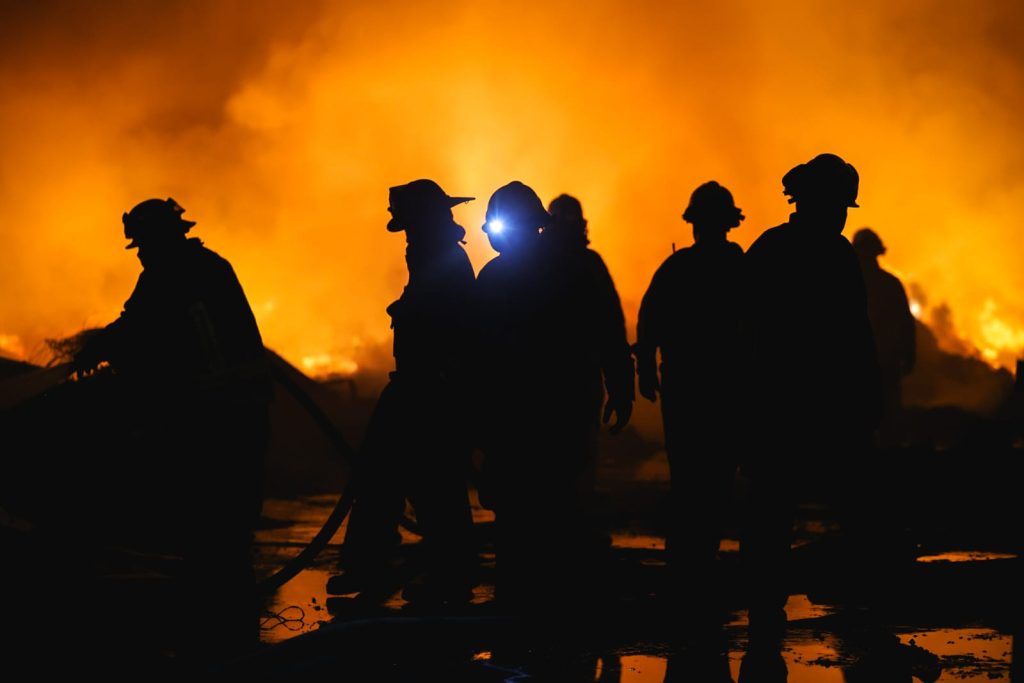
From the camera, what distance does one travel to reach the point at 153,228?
7.31m

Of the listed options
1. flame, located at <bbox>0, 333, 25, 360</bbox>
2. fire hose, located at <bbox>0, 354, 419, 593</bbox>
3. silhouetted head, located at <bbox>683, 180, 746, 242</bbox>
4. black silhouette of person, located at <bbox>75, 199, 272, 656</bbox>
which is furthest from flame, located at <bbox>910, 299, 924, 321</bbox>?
black silhouette of person, located at <bbox>75, 199, 272, 656</bbox>

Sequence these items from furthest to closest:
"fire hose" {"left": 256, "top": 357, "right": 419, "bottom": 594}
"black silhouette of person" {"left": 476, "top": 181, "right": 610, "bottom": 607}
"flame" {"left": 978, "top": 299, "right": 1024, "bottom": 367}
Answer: "flame" {"left": 978, "top": 299, "right": 1024, "bottom": 367} → "black silhouette of person" {"left": 476, "top": 181, "right": 610, "bottom": 607} → "fire hose" {"left": 256, "top": 357, "right": 419, "bottom": 594}

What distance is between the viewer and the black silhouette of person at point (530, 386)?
7762 millimetres

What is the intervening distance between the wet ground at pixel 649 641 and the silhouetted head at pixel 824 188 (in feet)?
6.31

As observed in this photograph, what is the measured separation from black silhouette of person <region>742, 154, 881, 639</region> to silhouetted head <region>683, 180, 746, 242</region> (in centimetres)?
135

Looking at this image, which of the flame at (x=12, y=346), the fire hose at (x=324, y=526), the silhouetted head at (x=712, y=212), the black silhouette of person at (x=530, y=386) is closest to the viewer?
the fire hose at (x=324, y=526)

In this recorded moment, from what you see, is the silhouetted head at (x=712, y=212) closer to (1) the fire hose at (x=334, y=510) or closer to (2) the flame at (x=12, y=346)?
(1) the fire hose at (x=334, y=510)

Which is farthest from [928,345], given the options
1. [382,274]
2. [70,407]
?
[70,407]

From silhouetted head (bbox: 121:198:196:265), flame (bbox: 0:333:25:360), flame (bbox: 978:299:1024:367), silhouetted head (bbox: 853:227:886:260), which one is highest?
flame (bbox: 978:299:1024:367)

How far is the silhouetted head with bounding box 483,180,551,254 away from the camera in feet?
25.5

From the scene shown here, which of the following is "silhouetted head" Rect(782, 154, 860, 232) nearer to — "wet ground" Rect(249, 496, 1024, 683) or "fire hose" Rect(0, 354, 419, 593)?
"wet ground" Rect(249, 496, 1024, 683)

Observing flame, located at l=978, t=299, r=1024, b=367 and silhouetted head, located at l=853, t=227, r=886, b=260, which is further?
flame, located at l=978, t=299, r=1024, b=367

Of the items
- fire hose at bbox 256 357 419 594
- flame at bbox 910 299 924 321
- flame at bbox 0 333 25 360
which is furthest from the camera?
flame at bbox 910 299 924 321

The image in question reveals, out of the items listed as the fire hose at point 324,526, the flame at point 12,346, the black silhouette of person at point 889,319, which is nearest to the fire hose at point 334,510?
the fire hose at point 324,526
